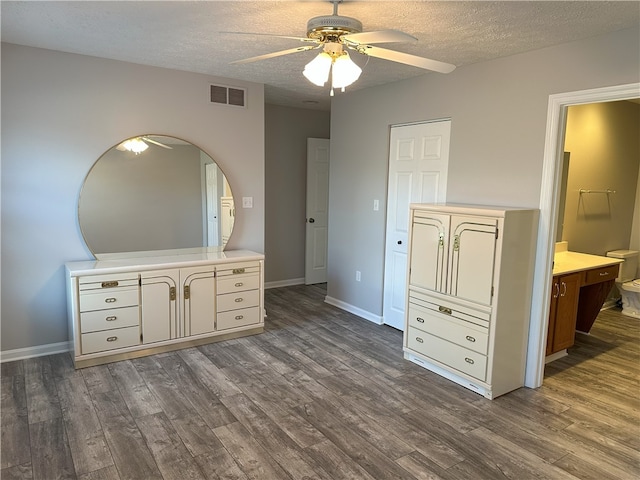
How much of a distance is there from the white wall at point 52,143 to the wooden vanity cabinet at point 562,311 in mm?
3604

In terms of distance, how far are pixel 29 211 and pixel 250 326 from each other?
2079 mm

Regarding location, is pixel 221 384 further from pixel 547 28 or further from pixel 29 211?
pixel 547 28

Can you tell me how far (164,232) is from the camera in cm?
402

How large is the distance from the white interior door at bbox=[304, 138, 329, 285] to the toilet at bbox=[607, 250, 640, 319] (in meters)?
3.65

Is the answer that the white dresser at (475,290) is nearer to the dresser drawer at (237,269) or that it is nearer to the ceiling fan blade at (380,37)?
the ceiling fan blade at (380,37)

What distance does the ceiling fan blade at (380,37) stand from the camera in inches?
77.5

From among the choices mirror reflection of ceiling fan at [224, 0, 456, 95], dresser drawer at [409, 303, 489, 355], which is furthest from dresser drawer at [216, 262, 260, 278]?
mirror reflection of ceiling fan at [224, 0, 456, 95]

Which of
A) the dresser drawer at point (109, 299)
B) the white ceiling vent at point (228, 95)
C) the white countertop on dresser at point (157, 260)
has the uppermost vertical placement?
the white ceiling vent at point (228, 95)

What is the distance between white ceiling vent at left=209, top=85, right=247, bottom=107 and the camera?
4.16 m

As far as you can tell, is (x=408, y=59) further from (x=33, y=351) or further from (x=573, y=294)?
(x=33, y=351)

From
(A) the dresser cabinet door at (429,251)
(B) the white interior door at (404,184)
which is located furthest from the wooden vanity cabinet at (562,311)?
(B) the white interior door at (404,184)

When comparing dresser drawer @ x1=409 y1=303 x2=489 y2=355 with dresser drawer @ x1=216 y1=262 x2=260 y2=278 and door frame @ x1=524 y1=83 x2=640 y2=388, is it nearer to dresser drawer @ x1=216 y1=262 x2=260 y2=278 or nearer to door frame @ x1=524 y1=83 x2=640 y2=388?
door frame @ x1=524 y1=83 x2=640 y2=388

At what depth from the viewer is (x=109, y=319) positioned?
3.43 metres

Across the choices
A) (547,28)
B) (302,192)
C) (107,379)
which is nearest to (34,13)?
(107,379)
